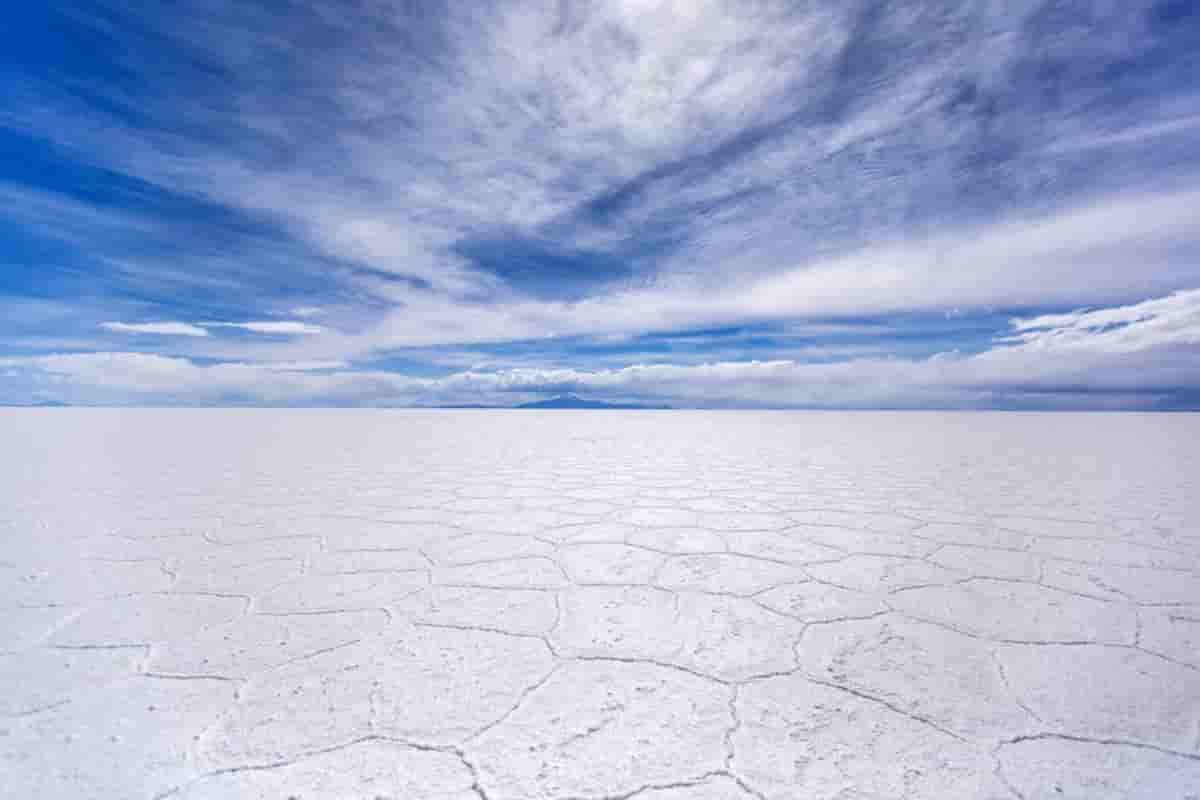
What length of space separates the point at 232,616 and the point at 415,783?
36.7 inches

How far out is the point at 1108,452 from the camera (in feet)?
19.7

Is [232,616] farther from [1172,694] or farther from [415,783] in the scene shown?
[1172,694]

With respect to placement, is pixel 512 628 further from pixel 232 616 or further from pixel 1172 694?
pixel 1172 694

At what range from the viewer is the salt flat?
830mm

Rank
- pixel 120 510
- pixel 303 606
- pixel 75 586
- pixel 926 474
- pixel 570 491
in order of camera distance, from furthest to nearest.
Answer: pixel 926 474
pixel 570 491
pixel 120 510
pixel 75 586
pixel 303 606

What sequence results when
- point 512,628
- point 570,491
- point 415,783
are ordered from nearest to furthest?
1. point 415,783
2. point 512,628
3. point 570,491

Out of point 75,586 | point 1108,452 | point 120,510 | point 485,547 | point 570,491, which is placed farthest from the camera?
point 1108,452

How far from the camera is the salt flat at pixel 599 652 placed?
2.72ft

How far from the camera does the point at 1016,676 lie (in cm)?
111

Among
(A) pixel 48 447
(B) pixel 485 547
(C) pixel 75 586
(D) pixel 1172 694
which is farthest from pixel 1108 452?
(A) pixel 48 447

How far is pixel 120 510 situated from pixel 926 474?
16.8ft

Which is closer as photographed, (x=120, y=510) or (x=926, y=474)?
(x=120, y=510)

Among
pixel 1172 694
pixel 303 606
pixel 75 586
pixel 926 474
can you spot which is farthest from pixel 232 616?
pixel 926 474

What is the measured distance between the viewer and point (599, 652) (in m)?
1.20
